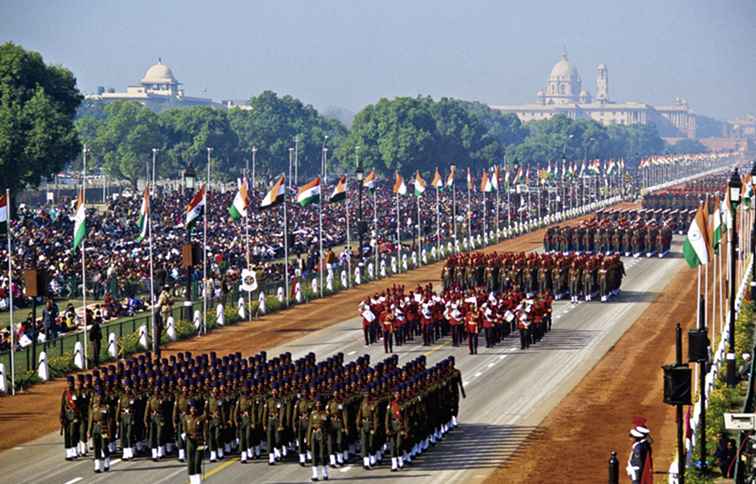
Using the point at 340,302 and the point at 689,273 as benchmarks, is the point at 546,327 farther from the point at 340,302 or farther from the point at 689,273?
the point at 689,273

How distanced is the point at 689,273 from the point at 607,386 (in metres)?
30.5

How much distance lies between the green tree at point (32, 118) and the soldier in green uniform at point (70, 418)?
57.6 metres

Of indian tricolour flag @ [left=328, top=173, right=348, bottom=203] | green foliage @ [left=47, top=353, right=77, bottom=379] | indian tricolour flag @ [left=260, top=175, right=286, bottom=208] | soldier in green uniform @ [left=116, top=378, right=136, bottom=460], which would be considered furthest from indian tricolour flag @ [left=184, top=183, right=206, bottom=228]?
soldier in green uniform @ [left=116, top=378, right=136, bottom=460]

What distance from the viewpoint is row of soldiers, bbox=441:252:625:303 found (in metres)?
53.1

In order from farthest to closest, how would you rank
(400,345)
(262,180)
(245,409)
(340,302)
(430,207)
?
(262,180), (430,207), (340,302), (400,345), (245,409)

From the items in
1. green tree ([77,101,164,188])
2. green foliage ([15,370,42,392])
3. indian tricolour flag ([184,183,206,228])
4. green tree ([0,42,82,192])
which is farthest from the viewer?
green tree ([77,101,164,188])

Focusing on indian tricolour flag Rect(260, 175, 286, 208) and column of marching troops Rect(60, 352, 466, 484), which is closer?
column of marching troops Rect(60, 352, 466, 484)

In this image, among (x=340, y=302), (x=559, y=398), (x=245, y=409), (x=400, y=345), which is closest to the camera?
(x=245, y=409)

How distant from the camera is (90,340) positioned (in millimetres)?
39188

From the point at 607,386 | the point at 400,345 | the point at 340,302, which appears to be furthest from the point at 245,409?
the point at 340,302

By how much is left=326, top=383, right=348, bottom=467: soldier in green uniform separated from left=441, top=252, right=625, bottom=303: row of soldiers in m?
26.3

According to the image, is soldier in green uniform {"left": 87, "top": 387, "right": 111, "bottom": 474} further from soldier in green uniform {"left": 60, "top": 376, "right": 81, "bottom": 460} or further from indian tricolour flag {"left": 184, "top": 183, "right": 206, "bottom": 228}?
indian tricolour flag {"left": 184, "top": 183, "right": 206, "bottom": 228}

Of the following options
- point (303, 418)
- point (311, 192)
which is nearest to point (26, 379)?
point (303, 418)

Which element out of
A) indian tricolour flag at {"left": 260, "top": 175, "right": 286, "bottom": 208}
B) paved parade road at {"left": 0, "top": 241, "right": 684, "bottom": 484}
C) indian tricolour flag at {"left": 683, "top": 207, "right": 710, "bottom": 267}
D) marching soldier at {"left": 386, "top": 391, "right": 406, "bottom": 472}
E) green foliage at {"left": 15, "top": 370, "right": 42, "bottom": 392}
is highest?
indian tricolour flag at {"left": 260, "top": 175, "right": 286, "bottom": 208}
